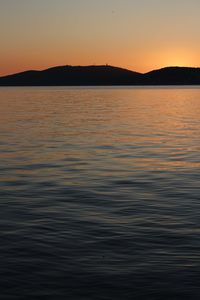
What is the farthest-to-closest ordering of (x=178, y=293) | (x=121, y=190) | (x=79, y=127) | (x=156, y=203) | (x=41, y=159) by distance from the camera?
(x=79, y=127) → (x=41, y=159) → (x=121, y=190) → (x=156, y=203) → (x=178, y=293)

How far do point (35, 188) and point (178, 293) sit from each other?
11.6m

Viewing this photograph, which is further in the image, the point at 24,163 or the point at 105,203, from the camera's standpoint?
the point at 24,163

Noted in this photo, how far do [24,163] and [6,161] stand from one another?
4.14ft

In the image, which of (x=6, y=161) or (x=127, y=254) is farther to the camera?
(x=6, y=161)

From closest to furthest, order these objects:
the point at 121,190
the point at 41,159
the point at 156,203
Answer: the point at 156,203 → the point at 121,190 → the point at 41,159

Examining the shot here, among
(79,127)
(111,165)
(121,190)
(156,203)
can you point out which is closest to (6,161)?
(111,165)

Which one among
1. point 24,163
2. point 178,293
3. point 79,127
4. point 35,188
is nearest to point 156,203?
point 35,188

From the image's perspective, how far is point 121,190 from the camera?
2103 centimetres

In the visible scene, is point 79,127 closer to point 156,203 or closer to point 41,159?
point 41,159

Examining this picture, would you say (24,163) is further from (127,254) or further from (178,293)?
(178,293)

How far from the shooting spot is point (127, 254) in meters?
13.0

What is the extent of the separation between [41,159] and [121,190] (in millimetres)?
10022

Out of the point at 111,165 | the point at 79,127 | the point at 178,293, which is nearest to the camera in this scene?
the point at 178,293

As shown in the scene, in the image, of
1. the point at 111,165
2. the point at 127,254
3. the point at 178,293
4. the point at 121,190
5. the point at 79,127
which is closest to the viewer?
the point at 178,293
